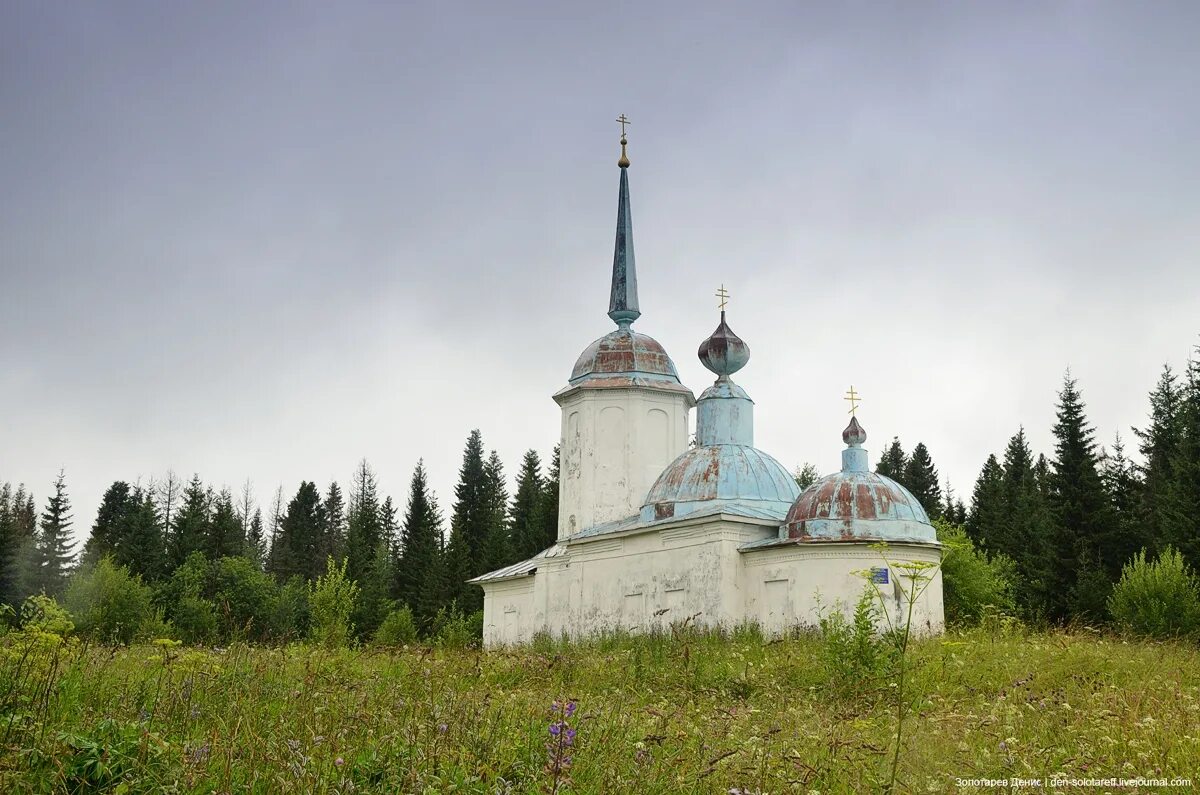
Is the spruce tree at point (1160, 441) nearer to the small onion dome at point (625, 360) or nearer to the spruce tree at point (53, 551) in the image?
the small onion dome at point (625, 360)

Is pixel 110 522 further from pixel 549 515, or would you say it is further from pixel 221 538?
pixel 549 515

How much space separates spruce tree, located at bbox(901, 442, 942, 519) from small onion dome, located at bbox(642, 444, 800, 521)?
116ft

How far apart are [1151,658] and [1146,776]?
24.8 feet

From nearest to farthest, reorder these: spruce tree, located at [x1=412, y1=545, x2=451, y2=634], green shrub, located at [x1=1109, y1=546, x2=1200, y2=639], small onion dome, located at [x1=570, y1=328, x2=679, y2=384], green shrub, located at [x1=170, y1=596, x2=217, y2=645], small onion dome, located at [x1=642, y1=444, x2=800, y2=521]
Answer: small onion dome, located at [x1=642, y1=444, x2=800, y2=521]
green shrub, located at [x1=1109, y1=546, x2=1200, y2=639]
small onion dome, located at [x1=570, y1=328, x2=679, y2=384]
green shrub, located at [x1=170, y1=596, x2=217, y2=645]
spruce tree, located at [x1=412, y1=545, x2=451, y2=634]

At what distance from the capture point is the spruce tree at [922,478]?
60559 millimetres

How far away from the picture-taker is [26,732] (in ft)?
19.7

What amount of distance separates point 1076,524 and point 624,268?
17.8m

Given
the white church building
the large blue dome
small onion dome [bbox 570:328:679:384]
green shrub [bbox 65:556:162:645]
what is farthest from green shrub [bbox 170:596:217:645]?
the large blue dome

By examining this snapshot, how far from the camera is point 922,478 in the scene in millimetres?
61625

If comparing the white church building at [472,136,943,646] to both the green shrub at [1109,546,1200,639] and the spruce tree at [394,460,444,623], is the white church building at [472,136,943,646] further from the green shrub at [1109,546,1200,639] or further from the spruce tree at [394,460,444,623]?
the spruce tree at [394,460,444,623]

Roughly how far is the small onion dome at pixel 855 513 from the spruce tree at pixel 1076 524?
1683cm

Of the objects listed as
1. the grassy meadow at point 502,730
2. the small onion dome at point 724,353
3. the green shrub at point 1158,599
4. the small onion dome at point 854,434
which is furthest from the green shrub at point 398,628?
the grassy meadow at point 502,730

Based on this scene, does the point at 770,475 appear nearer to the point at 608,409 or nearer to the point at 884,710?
the point at 608,409

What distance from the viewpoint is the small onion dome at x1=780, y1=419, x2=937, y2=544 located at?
22.2m
